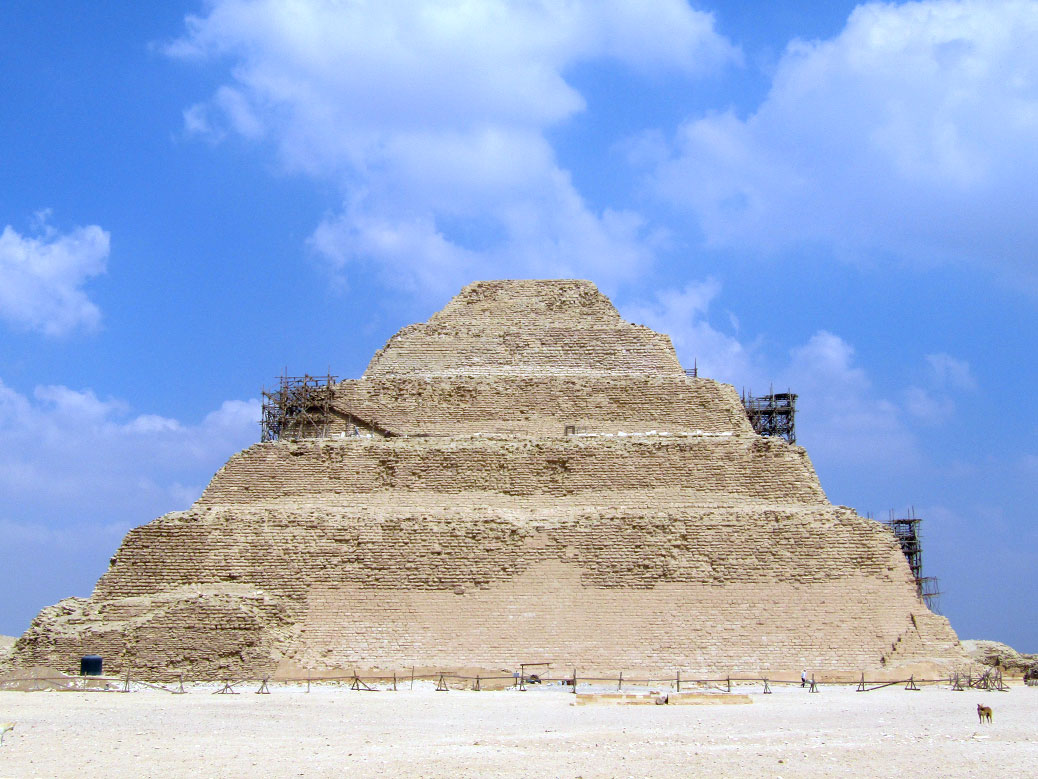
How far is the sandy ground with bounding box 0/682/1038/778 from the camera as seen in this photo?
43.7 ft

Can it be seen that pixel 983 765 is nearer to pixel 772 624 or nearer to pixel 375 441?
pixel 772 624

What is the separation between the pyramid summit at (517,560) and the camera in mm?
23781

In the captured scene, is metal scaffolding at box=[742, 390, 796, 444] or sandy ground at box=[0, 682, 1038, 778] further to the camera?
metal scaffolding at box=[742, 390, 796, 444]

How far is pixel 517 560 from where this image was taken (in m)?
25.1

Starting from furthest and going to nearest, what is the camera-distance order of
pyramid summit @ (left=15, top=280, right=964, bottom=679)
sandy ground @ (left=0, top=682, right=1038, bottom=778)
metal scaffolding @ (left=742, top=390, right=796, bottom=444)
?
metal scaffolding @ (left=742, top=390, right=796, bottom=444)
pyramid summit @ (left=15, top=280, right=964, bottom=679)
sandy ground @ (left=0, top=682, right=1038, bottom=778)

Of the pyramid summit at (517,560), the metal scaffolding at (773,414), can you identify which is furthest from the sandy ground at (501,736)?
the metal scaffolding at (773,414)

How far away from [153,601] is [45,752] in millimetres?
10389

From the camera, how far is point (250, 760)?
1378 cm

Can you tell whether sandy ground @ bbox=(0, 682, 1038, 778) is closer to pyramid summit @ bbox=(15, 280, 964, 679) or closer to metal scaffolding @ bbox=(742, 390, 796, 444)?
pyramid summit @ bbox=(15, 280, 964, 679)

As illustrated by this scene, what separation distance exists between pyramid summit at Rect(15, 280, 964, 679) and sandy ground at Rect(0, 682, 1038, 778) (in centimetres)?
222

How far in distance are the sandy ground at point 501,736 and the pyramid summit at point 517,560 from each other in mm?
2221

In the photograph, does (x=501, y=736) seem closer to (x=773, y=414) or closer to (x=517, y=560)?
(x=517, y=560)

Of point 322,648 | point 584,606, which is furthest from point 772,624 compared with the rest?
point 322,648

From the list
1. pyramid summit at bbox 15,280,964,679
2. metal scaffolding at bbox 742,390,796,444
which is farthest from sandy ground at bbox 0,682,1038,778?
metal scaffolding at bbox 742,390,796,444
